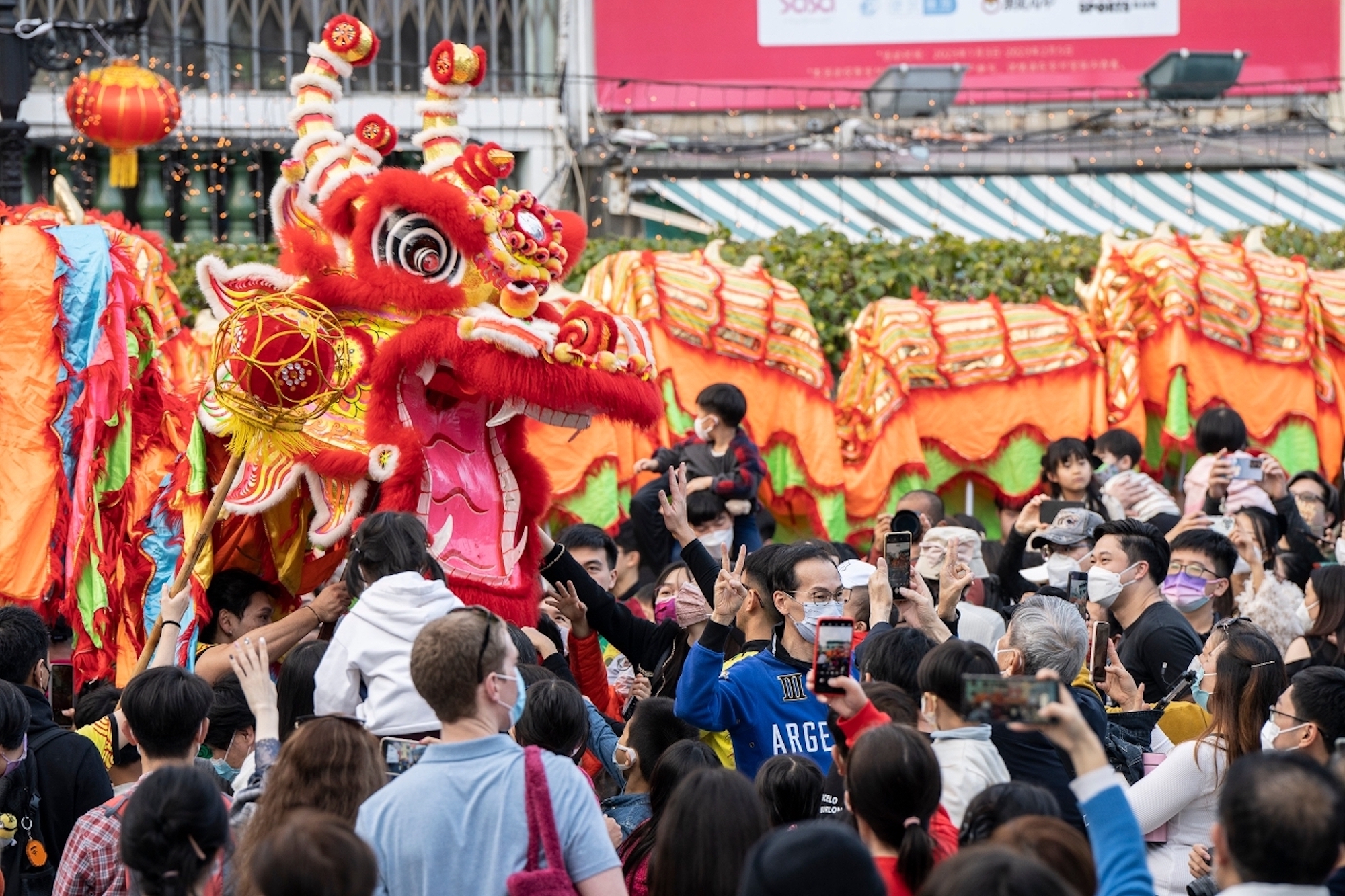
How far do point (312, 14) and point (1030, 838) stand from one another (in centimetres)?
1321

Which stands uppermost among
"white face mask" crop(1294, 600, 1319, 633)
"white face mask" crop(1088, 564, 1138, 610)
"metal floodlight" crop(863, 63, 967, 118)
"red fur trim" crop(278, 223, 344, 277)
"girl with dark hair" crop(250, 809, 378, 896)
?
"metal floodlight" crop(863, 63, 967, 118)

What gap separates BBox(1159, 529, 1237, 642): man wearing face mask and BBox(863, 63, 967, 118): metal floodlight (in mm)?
9886

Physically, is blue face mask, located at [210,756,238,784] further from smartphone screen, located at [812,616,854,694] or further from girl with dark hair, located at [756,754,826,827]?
smartphone screen, located at [812,616,854,694]

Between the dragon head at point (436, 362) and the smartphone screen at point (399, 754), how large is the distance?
172 centimetres

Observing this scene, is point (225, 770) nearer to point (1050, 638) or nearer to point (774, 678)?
point (774, 678)

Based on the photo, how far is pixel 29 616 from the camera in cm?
452

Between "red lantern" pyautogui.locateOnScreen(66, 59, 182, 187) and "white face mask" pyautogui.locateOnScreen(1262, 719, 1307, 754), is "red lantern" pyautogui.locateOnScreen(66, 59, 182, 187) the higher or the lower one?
the higher one

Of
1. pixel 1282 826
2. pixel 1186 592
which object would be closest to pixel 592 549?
pixel 1186 592

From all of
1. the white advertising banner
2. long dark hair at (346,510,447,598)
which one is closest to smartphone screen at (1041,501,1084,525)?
long dark hair at (346,510,447,598)

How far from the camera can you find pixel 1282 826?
2.66 m

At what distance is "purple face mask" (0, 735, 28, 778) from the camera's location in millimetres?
3926

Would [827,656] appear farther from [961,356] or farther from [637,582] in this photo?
[961,356]

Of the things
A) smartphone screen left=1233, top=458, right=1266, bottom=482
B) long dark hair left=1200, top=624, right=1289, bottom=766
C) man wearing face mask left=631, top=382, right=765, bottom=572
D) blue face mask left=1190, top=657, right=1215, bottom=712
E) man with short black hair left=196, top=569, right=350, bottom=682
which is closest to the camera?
long dark hair left=1200, top=624, right=1289, bottom=766

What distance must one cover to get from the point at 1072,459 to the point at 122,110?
518 cm
